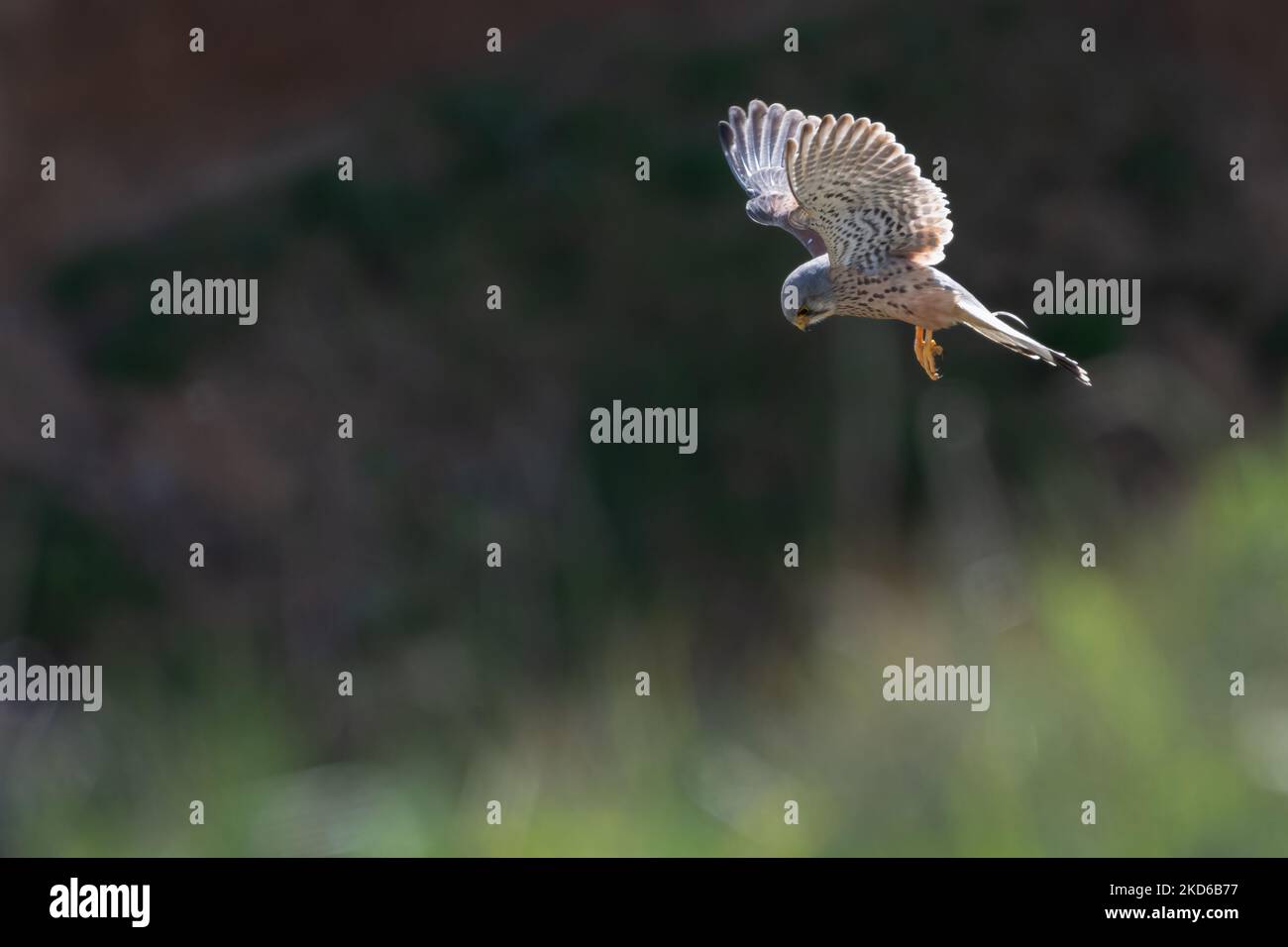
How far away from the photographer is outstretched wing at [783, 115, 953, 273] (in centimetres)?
117

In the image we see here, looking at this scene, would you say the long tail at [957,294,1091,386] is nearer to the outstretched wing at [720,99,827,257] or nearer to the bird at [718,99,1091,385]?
the bird at [718,99,1091,385]

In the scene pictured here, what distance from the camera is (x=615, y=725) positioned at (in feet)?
4.21

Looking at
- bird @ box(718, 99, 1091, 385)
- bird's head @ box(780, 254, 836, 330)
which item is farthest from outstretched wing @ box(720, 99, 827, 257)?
bird's head @ box(780, 254, 836, 330)

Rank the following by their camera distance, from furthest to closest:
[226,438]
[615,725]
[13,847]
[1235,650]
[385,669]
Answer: [226,438] → [385,669] → [13,847] → [615,725] → [1235,650]

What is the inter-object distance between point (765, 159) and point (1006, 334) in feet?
2.38

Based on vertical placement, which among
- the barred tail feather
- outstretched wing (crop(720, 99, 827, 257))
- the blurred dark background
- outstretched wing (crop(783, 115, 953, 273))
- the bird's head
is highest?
the blurred dark background

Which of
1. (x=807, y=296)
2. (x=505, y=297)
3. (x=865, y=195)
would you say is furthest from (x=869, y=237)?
(x=505, y=297)

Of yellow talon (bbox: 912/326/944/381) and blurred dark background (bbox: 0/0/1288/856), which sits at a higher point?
blurred dark background (bbox: 0/0/1288/856)

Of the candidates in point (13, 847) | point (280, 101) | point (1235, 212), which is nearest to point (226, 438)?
point (280, 101)

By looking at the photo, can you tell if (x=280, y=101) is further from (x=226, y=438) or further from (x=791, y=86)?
(x=791, y=86)

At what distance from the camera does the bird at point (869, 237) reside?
3.50 feet

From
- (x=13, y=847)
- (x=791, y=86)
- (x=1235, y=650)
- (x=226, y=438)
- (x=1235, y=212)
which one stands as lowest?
(x=13, y=847)

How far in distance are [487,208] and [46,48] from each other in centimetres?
395

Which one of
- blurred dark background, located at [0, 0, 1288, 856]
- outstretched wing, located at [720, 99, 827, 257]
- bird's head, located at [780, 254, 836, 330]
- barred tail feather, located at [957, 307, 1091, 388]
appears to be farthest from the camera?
blurred dark background, located at [0, 0, 1288, 856]
